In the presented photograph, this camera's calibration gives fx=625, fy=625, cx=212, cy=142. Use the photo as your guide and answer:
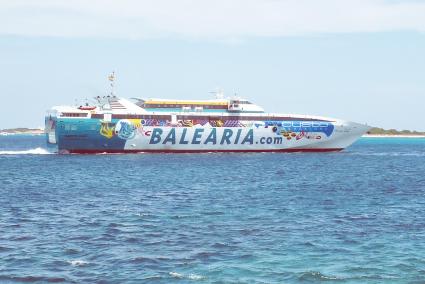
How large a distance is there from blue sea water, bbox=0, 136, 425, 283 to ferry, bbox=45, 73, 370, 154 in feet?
116

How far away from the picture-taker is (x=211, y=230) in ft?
95.6

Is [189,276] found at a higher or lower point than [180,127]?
lower

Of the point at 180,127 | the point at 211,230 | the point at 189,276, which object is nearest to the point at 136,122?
the point at 180,127

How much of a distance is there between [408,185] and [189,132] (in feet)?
157

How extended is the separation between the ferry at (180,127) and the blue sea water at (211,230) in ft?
116

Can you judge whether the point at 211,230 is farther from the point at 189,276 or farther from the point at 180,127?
the point at 180,127

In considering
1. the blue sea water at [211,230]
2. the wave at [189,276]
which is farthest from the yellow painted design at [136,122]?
the wave at [189,276]

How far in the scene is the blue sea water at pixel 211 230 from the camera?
21391 millimetres

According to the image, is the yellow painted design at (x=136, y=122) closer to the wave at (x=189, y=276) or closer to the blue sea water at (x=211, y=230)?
the blue sea water at (x=211, y=230)

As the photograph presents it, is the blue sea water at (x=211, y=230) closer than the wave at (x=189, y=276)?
No

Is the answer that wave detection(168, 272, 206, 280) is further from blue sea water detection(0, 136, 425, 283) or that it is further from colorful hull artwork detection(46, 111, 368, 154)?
colorful hull artwork detection(46, 111, 368, 154)

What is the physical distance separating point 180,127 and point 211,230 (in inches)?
2653

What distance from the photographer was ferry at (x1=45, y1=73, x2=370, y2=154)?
9250 cm

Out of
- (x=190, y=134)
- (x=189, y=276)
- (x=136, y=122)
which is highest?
(x=136, y=122)
